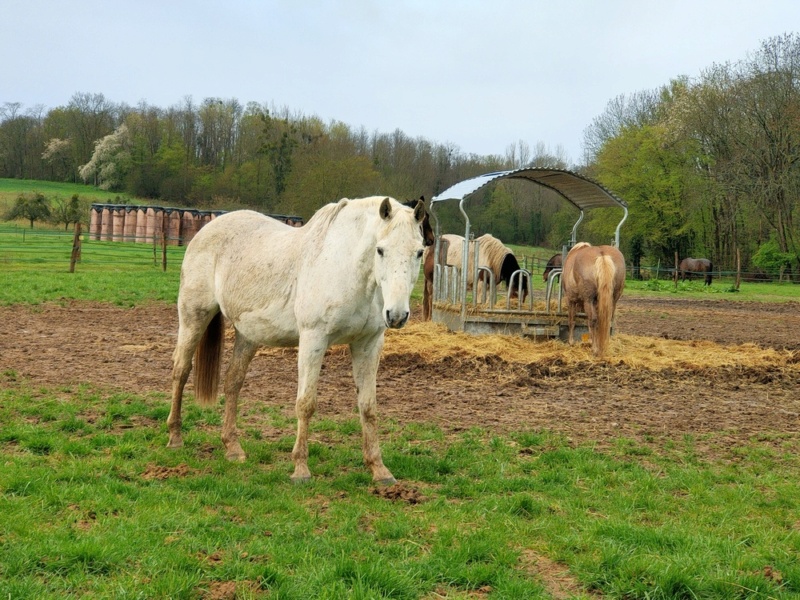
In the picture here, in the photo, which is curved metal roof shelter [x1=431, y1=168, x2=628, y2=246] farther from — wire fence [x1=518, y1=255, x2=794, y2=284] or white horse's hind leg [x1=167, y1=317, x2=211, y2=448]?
wire fence [x1=518, y1=255, x2=794, y2=284]

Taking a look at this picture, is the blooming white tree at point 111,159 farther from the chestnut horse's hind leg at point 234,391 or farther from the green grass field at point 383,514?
the chestnut horse's hind leg at point 234,391

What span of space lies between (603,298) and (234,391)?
19.1ft

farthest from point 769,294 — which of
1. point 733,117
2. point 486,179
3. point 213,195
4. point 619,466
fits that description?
point 213,195

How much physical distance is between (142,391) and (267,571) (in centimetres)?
442

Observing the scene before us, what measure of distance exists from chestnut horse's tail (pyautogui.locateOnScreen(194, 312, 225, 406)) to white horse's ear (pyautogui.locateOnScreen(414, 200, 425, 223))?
2.10 meters

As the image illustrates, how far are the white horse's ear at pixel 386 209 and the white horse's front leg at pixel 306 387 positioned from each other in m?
0.90

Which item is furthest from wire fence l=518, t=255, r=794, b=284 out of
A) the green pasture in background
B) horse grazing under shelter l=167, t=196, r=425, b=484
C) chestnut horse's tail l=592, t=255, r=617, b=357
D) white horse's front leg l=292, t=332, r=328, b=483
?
the green pasture in background

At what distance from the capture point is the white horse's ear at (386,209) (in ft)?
13.6

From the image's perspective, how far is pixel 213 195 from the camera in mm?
52875

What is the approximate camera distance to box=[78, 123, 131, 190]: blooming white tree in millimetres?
56906

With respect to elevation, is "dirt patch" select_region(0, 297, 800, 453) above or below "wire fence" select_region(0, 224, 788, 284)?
below

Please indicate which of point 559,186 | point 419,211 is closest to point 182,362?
point 419,211

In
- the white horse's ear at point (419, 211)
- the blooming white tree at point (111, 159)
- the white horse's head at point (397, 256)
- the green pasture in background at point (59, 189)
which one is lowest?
the white horse's head at point (397, 256)

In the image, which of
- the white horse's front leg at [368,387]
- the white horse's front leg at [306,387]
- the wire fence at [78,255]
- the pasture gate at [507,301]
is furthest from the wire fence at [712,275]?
the white horse's front leg at [306,387]
